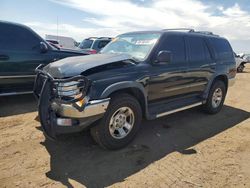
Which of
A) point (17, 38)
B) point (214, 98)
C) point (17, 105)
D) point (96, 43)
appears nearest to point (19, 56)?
point (17, 38)

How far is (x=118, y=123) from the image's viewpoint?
4.25m

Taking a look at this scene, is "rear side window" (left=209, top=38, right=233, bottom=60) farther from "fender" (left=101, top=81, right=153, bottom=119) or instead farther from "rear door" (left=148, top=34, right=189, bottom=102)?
"fender" (left=101, top=81, right=153, bottom=119)

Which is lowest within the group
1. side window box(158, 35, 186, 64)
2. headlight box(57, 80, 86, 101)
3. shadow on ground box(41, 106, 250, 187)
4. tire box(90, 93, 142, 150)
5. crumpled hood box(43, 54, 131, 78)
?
shadow on ground box(41, 106, 250, 187)

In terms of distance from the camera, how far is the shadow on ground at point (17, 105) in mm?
6141

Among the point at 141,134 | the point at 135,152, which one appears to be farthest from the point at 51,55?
the point at 135,152

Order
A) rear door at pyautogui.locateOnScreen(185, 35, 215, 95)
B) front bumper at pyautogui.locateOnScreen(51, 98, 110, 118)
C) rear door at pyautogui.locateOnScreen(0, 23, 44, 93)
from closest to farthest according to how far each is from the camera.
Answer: front bumper at pyautogui.locateOnScreen(51, 98, 110, 118) < rear door at pyautogui.locateOnScreen(185, 35, 215, 95) < rear door at pyautogui.locateOnScreen(0, 23, 44, 93)

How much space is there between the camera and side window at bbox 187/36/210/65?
18.6 feet

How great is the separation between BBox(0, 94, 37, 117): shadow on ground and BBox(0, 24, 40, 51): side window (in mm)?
1403

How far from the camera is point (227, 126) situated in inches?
229

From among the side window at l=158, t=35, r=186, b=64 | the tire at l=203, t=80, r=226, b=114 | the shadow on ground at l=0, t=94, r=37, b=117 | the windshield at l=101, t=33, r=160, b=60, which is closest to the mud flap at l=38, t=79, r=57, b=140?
the windshield at l=101, t=33, r=160, b=60

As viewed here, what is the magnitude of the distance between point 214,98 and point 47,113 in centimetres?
439

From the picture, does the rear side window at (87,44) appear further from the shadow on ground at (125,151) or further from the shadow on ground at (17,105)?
the shadow on ground at (125,151)

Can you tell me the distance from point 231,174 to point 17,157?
3.14m

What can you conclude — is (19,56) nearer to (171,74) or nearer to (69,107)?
(69,107)
